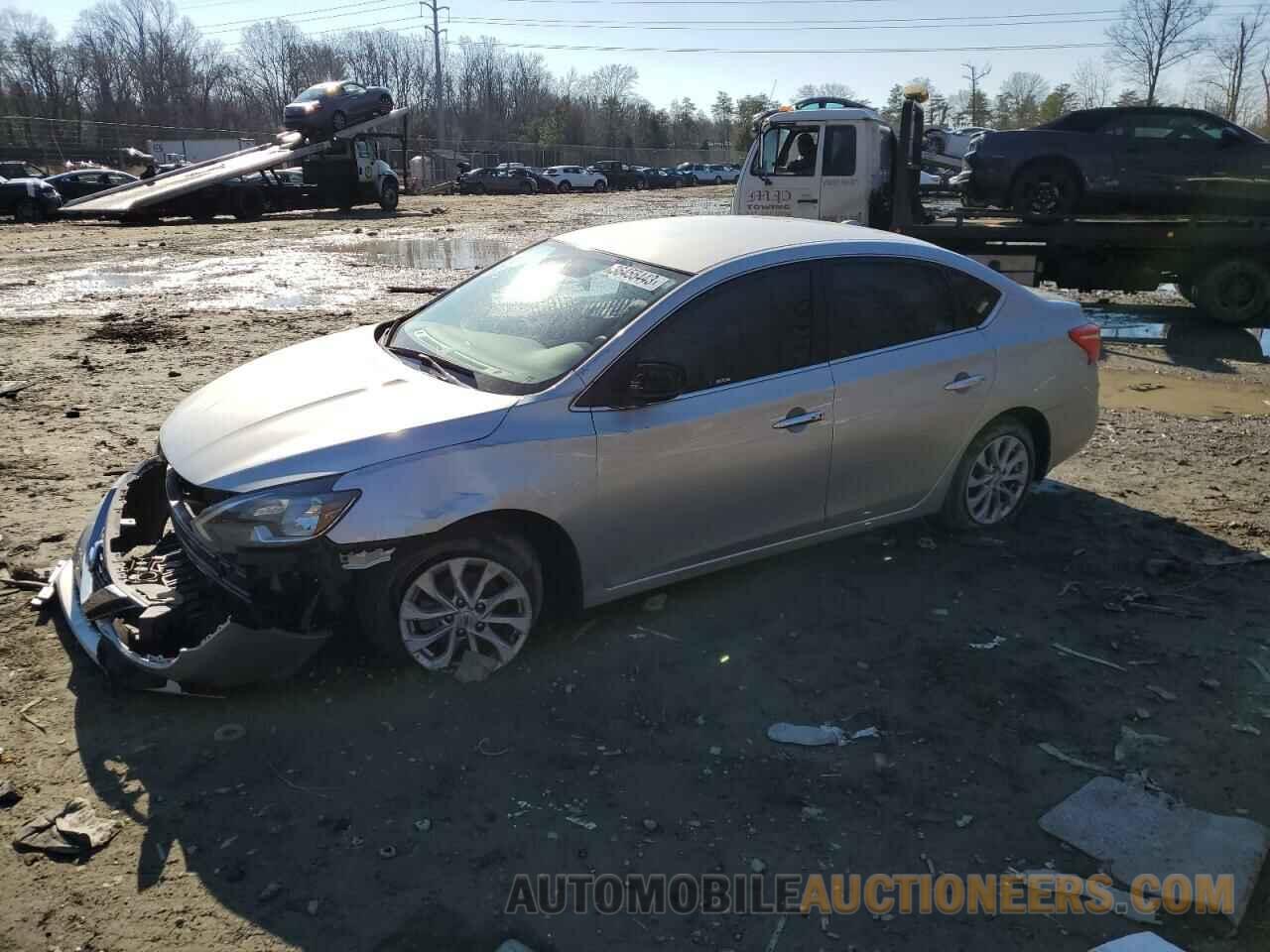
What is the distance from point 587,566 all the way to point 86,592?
1963mm

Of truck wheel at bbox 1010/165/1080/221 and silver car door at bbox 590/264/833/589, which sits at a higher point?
truck wheel at bbox 1010/165/1080/221

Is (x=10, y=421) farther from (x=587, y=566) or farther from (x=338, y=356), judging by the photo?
(x=587, y=566)

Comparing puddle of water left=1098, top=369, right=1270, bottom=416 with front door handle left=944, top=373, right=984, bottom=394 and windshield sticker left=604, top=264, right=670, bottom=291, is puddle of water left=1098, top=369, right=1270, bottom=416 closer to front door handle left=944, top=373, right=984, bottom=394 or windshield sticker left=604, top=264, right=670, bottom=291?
front door handle left=944, top=373, right=984, bottom=394

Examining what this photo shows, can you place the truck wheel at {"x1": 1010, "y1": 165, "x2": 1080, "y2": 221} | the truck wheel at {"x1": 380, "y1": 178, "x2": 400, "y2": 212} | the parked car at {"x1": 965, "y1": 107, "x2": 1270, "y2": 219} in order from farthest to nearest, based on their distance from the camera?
the truck wheel at {"x1": 380, "y1": 178, "x2": 400, "y2": 212} < the truck wheel at {"x1": 1010, "y1": 165, "x2": 1080, "y2": 221} < the parked car at {"x1": 965, "y1": 107, "x2": 1270, "y2": 219}

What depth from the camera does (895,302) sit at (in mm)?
4914

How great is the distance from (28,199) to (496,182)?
2591cm

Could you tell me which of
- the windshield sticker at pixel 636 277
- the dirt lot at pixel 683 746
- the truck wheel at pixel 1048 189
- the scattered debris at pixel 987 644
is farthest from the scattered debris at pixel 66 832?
the truck wheel at pixel 1048 189

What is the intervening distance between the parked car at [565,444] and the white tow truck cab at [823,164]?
925cm

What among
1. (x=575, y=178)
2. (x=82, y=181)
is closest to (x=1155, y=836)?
(x=82, y=181)

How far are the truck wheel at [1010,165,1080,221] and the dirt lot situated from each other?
8.50 meters

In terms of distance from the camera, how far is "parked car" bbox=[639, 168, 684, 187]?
59031mm

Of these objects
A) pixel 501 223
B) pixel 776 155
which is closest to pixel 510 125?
pixel 501 223

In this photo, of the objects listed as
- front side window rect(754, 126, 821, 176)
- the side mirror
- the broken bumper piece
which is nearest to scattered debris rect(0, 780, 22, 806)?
the broken bumper piece

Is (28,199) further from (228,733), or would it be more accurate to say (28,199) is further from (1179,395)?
(228,733)
